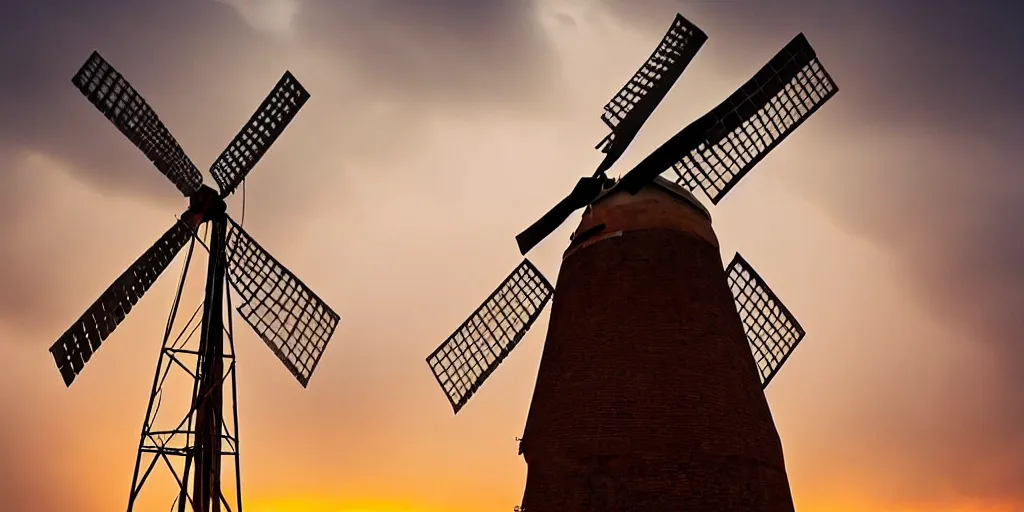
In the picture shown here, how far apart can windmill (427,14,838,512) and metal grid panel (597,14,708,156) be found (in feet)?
0.06

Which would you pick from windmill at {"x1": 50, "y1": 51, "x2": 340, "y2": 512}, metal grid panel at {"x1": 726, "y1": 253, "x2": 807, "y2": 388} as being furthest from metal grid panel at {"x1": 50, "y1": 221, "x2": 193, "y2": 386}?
metal grid panel at {"x1": 726, "y1": 253, "x2": 807, "y2": 388}

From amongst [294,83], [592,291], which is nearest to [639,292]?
[592,291]

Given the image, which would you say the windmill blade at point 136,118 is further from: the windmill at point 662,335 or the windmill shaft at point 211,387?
the windmill at point 662,335

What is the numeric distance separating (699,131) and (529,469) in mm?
4727

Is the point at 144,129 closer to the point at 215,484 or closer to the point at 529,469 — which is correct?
the point at 215,484

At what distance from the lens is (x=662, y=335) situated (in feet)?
32.0

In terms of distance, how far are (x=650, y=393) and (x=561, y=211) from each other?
3.67m

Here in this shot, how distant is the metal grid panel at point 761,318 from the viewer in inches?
501

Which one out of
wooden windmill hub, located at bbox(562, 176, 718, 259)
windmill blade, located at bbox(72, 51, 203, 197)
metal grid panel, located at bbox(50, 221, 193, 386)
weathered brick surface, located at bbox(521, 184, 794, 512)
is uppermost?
windmill blade, located at bbox(72, 51, 203, 197)

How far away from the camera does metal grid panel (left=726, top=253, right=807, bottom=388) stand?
41.8 feet

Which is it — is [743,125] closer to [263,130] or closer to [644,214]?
[644,214]

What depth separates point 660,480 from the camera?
896 cm

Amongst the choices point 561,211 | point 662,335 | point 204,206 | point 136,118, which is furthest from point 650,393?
point 136,118

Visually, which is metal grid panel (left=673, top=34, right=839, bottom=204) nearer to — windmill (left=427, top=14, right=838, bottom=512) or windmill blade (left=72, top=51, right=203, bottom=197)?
windmill (left=427, top=14, right=838, bottom=512)
